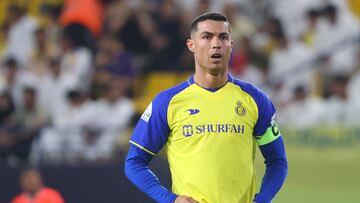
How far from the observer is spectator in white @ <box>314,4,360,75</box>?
11.1 meters

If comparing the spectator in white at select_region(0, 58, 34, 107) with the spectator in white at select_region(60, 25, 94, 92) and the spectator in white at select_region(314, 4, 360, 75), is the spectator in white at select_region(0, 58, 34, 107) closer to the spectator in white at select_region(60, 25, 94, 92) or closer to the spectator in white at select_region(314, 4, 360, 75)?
the spectator in white at select_region(60, 25, 94, 92)

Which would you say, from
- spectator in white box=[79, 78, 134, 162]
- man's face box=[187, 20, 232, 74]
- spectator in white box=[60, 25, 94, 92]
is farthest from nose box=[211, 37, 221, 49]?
spectator in white box=[60, 25, 94, 92]

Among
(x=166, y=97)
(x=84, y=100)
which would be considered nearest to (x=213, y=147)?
(x=166, y=97)

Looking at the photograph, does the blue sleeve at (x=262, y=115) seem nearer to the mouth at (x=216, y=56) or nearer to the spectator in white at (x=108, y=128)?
the mouth at (x=216, y=56)

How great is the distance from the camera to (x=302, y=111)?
10.3 m

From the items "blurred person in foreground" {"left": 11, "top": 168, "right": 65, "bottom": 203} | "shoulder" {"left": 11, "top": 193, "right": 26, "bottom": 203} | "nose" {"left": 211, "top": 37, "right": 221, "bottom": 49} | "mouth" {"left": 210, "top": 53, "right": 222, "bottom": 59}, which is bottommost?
"shoulder" {"left": 11, "top": 193, "right": 26, "bottom": 203}

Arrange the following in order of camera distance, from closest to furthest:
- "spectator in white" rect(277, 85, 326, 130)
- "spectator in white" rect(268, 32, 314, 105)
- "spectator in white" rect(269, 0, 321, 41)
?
"spectator in white" rect(277, 85, 326, 130)
"spectator in white" rect(268, 32, 314, 105)
"spectator in white" rect(269, 0, 321, 41)

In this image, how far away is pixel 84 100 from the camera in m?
10.7

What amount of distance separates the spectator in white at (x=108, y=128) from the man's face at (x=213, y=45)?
5223 mm

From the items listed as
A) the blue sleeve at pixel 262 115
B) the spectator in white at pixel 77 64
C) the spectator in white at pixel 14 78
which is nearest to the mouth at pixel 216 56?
the blue sleeve at pixel 262 115

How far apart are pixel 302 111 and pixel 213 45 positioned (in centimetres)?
594

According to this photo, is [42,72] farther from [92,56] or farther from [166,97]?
[166,97]

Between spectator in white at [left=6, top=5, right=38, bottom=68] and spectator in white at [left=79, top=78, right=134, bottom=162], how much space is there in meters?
1.66

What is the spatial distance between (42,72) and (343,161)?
4218mm
